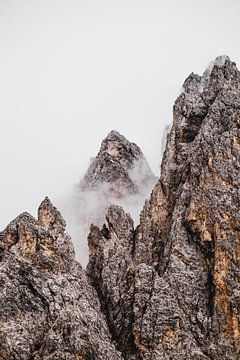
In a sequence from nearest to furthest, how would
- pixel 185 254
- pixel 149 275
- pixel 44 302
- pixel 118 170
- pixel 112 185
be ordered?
pixel 44 302, pixel 149 275, pixel 185 254, pixel 112 185, pixel 118 170

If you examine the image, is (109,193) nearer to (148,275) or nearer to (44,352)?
A: (148,275)

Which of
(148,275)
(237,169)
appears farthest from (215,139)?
(148,275)

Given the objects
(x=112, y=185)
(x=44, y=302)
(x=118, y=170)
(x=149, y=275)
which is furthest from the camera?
(x=118, y=170)

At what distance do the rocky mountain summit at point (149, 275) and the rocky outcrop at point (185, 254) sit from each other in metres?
0.12

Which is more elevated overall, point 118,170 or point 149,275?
point 118,170

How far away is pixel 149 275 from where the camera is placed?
55781 millimetres

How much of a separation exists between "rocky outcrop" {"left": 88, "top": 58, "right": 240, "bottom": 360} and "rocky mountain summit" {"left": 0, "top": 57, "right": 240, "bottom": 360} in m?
0.12

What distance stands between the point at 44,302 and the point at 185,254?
58.3ft

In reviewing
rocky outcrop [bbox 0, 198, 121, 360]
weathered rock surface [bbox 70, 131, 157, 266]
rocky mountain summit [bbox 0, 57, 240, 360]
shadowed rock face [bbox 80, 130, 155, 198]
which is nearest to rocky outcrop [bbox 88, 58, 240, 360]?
rocky mountain summit [bbox 0, 57, 240, 360]

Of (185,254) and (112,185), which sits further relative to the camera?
(112,185)

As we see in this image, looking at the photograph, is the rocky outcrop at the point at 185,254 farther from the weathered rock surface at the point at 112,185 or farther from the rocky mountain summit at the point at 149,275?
the weathered rock surface at the point at 112,185

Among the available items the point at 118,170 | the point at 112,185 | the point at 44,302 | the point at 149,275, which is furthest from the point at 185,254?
the point at 118,170

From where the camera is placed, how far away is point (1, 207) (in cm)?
19338

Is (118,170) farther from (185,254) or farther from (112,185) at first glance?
(185,254)
